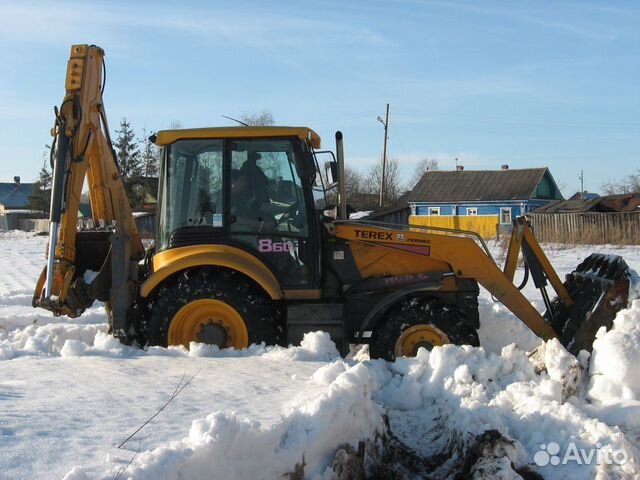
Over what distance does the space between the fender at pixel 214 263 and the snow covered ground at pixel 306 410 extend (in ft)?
2.33

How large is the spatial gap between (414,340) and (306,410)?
2.65m

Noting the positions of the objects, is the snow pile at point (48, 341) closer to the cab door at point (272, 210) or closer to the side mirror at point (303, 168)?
the cab door at point (272, 210)

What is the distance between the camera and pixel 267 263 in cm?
654

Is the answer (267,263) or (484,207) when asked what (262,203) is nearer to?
(267,263)

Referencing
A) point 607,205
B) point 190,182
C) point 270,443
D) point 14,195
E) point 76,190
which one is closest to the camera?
point 270,443

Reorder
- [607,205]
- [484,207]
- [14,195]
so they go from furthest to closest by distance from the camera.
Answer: [14,195], [484,207], [607,205]

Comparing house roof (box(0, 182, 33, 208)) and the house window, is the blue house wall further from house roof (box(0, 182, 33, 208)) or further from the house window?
house roof (box(0, 182, 33, 208))

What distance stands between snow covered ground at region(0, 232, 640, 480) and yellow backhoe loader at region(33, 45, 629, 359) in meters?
0.60

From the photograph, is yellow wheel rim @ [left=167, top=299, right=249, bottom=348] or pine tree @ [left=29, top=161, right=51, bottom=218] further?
pine tree @ [left=29, top=161, right=51, bottom=218]

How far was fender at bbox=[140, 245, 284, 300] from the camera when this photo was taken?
20.7 ft

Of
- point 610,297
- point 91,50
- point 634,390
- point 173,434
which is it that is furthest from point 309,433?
point 91,50

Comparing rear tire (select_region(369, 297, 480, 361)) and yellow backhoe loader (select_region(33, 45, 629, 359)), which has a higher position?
yellow backhoe loader (select_region(33, 45, 629, 359))

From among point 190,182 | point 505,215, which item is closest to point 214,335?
point 190,182

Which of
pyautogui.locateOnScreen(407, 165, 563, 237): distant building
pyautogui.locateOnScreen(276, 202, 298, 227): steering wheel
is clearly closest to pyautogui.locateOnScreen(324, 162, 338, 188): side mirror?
pyautogui.locateOnScreen(276, 202, 298, 227): steering wheel
